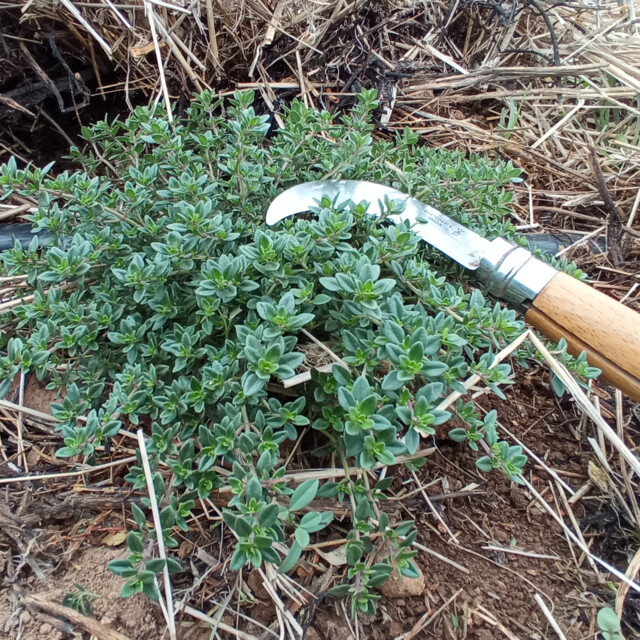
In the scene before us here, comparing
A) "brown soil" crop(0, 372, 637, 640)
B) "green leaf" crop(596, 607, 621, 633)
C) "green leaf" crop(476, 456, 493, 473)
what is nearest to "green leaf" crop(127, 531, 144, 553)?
"brown soil" crop(0, 372, 637, 640)

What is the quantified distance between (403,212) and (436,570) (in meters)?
0.94

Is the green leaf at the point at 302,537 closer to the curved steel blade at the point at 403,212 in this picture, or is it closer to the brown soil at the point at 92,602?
the brown soil at the point at 92,602

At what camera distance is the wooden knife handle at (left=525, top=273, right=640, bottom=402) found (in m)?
1.16

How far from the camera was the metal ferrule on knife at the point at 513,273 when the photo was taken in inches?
50.7

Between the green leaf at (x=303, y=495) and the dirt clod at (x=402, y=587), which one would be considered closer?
the green leaf at (x=303, y=495)

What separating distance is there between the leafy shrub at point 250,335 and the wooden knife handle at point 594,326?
17 cm

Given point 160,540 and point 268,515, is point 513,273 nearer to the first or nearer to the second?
point 268,515

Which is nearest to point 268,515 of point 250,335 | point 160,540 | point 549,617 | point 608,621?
point 160,540

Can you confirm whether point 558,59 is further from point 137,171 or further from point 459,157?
point 137,171

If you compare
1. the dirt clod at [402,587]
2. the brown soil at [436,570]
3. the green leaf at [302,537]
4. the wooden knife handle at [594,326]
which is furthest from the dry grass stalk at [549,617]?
the green leaf at [302,537]

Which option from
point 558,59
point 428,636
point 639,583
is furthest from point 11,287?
point 558,59

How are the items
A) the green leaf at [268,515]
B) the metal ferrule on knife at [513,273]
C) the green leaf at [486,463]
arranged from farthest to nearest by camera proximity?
the metal ferrule on knife at [513,273], the green leaf at [486,463], the green leaf at [268,515]

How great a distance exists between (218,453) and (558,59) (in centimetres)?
275

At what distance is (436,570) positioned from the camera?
123 centimetres
